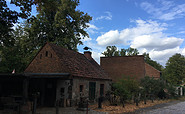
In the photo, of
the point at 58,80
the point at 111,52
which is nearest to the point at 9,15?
the point at 58,80

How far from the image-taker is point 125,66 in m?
31.7

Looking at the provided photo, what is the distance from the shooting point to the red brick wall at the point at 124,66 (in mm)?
30489

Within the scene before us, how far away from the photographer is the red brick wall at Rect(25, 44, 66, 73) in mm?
15913

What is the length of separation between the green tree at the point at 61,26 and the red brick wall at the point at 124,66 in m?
8.92

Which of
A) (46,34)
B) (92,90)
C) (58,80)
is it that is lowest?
(92,90)

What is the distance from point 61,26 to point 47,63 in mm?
9704

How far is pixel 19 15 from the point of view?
1077 cm

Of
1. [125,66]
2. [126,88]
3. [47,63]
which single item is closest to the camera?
[47,63]

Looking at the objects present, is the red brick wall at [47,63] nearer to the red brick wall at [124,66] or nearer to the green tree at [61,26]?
the green tree at [61,26]

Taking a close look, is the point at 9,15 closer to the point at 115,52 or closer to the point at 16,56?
the point at 16,56

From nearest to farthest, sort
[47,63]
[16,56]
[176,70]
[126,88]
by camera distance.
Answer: [47,63]
[126,88]
[16,56]
[176,70]

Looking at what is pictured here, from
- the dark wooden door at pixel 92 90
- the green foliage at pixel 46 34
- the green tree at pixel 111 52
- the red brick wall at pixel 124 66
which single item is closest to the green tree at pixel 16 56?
the green foliage at pixel 46 34

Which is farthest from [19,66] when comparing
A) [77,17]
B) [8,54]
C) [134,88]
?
[134,88]

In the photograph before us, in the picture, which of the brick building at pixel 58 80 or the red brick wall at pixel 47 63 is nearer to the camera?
the brick building at pixel 58 80
